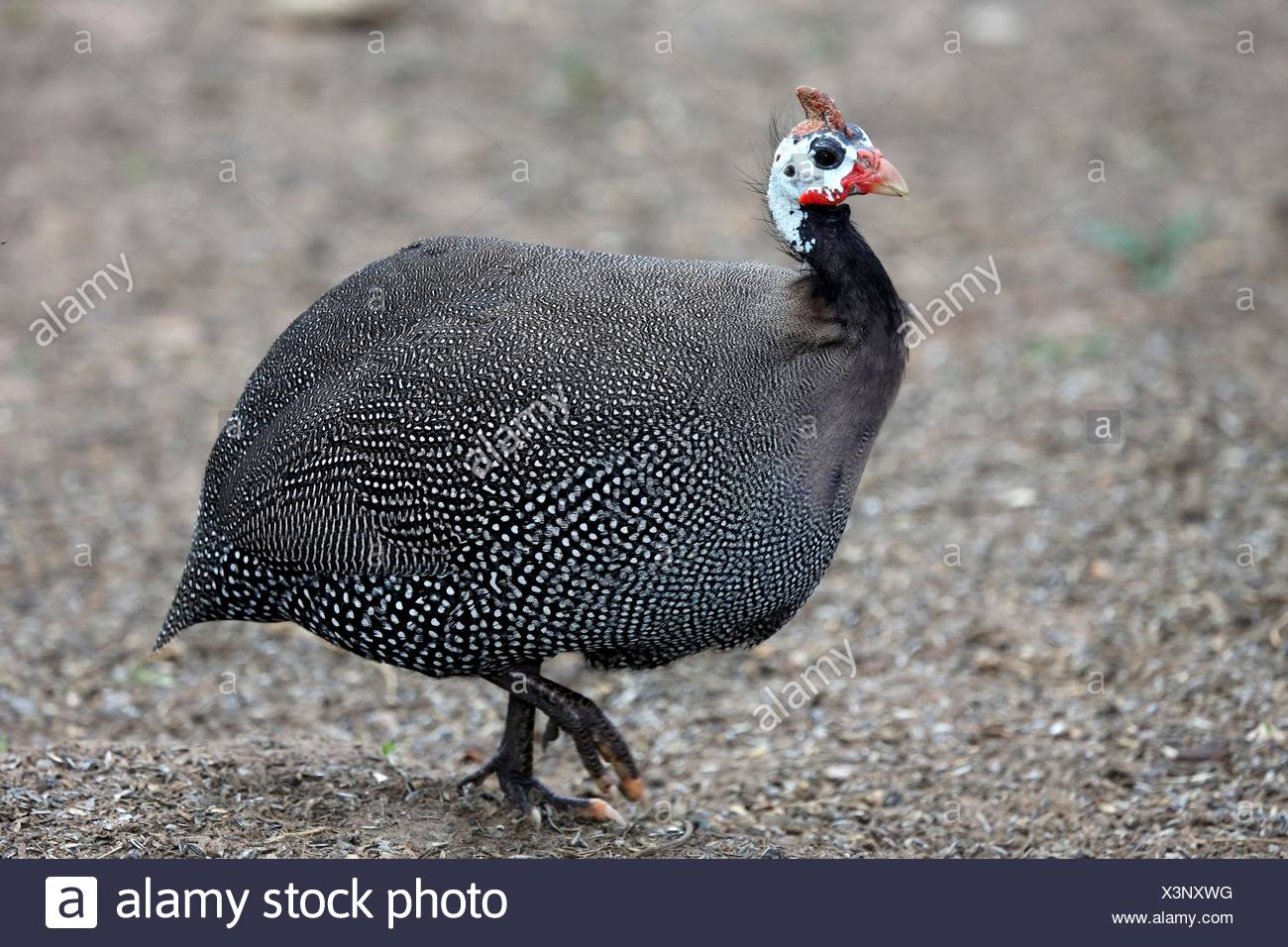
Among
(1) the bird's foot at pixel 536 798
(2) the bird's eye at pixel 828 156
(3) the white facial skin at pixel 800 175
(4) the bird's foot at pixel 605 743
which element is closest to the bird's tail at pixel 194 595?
(1) the bird's foot at pixel 536 798

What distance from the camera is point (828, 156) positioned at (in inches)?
169

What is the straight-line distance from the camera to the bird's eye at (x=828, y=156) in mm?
4285

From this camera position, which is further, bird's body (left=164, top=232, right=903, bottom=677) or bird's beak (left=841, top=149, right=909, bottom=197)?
bird's beak (left=841, top=149, right=909, bottom=197)

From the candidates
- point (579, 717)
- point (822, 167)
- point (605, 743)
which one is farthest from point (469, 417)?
point (822, 167)

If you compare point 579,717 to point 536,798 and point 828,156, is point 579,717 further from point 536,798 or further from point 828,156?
point 828,156

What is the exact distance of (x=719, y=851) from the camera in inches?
184

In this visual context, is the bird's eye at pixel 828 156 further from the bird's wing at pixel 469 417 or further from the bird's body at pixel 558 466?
the bird's wing at pixel 469 417

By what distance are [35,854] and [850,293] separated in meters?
2.82

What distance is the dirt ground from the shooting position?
5.05 metres

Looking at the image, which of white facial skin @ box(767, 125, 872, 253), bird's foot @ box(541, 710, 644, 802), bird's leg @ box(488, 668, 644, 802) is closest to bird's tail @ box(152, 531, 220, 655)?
bird's leg @ box(488, 668, 644, 802)

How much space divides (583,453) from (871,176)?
3.78 ft

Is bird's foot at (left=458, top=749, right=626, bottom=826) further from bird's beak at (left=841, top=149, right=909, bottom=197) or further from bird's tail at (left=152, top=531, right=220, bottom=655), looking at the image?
bird's beak at (left=841, top=149, right=909, bottom=197)

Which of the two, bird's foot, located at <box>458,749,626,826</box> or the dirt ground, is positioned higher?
the dirt ground

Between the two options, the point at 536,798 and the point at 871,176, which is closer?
the point at 871,176
